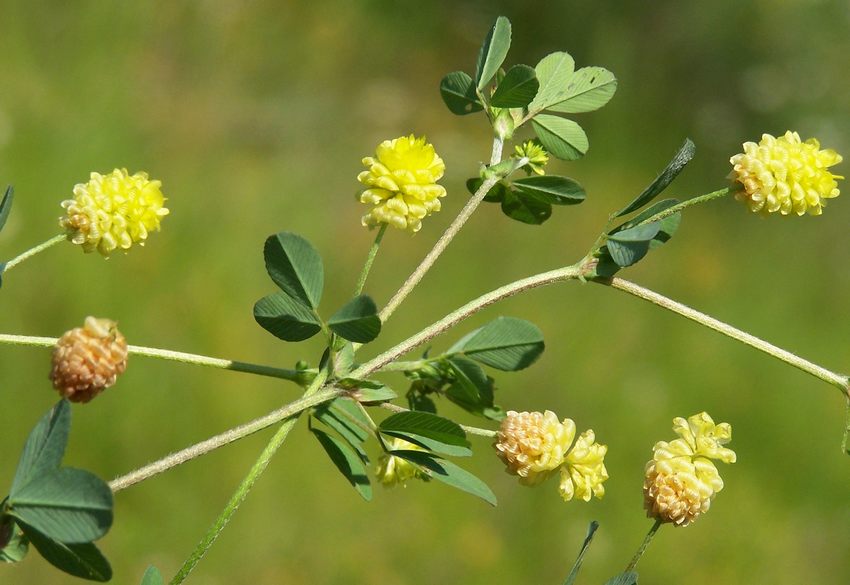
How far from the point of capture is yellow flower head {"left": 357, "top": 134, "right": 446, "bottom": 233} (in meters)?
0.65

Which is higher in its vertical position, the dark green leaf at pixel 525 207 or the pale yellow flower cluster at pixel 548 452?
the dark green leaf at pixel 525 207

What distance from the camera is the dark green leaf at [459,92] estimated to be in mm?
739

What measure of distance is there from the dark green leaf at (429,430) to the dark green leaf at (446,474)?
0.03 ft

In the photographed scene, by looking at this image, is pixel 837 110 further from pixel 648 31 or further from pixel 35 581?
pixel 35 581

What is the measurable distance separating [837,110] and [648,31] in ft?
2.86

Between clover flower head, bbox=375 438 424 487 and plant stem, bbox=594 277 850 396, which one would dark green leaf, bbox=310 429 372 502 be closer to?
clover flower head, bbox=375 438 424 487

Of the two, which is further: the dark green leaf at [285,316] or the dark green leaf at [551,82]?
the dark green leaf at [551,82]

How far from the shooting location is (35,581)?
2.34m

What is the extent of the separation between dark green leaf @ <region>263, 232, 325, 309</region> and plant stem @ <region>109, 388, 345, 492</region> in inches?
2.8

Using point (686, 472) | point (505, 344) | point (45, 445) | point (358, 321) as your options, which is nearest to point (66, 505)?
point (45, 445)

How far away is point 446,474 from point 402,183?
19 cm

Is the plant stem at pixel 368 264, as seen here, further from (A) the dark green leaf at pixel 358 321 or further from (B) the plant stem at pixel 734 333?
(B) the plant stem at pixel 734 333

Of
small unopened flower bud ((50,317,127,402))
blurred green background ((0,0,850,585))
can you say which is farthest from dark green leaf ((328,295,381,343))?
blurred green background ((0,0,850,585))

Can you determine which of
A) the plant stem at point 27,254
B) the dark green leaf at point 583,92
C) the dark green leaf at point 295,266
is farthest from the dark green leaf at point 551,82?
the plant stem at point 27,254
